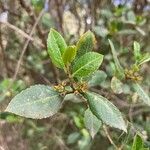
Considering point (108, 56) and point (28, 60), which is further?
point (28, 60)

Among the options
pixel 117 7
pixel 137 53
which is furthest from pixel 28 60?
pixel 137 53

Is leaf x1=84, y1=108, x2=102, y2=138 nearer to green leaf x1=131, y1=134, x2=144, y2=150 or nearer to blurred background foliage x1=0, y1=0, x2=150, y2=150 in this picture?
green leaf x1=131, y1=134, x2=144, y2=150

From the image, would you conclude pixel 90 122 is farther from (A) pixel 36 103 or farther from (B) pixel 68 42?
(B) pixel 68 42

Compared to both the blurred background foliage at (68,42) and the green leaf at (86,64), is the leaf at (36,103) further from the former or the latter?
the blurred background foliage at (68,42)

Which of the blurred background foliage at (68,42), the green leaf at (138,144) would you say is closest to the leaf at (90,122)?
the green leaf at (138,144)

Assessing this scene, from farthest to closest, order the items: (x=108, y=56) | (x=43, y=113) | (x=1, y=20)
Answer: (x=108, y=56) → (x=1, y=20) → (x=43, y=113)

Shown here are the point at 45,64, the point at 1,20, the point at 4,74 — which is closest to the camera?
the point at 1,20

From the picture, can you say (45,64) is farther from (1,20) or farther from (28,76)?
(1,20)

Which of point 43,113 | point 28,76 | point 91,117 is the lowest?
point 28,76
